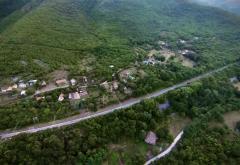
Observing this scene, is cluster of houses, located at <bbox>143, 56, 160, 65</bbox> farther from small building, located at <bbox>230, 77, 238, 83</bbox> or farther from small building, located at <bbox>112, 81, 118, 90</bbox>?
small building, located at <bbox>230, 77, 238, 83</bbox>

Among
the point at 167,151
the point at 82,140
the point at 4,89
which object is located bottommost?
the point at 167,151

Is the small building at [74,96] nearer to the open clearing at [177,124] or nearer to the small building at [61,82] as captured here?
the small building at [61,82]

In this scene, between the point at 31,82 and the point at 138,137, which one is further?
the point at 31,82

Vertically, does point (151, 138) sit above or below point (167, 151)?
above

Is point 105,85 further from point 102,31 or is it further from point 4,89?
point 102,31

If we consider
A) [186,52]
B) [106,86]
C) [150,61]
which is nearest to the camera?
[106,86]

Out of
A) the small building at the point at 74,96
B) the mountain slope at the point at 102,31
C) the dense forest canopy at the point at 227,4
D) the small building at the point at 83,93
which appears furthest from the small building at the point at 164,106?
the dense forest canopy at the point at 227,4

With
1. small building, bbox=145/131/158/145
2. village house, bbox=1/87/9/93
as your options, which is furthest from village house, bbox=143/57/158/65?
village house, bbox=1/87/9/93

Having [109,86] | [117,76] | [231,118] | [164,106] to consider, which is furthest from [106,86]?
[231,118]

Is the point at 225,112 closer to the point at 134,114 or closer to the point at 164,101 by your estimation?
the point at 164,101
